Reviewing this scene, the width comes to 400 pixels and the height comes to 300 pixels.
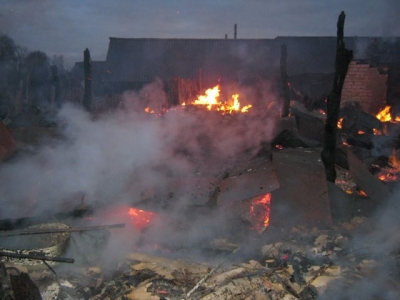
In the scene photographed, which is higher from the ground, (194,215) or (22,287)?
(22,287)

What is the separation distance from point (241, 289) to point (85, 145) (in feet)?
16.5

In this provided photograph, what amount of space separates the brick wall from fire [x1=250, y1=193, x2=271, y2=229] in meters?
13.0

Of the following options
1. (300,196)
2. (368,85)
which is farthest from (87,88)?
(368,85)

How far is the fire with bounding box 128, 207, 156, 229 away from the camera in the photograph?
6.80 m

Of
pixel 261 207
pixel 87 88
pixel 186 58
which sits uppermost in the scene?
pixel 186 58

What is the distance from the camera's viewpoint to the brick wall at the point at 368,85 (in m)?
17.5

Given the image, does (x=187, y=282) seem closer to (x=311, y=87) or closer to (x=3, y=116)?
(x=3, y=116)

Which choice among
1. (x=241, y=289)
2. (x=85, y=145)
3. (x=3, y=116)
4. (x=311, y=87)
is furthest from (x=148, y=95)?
(x=311, y=87)

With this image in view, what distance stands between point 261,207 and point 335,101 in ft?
9.34

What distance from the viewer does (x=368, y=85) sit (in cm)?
1767

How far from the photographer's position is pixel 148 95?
43.1ft

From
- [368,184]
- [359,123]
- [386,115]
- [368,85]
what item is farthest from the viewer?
[368,85]

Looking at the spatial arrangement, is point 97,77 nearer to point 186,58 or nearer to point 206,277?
point 186,58

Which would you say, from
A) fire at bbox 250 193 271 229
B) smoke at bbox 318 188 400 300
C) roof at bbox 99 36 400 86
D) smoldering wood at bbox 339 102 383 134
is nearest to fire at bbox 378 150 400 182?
smoldering wood at bbox 339 102 383 134
